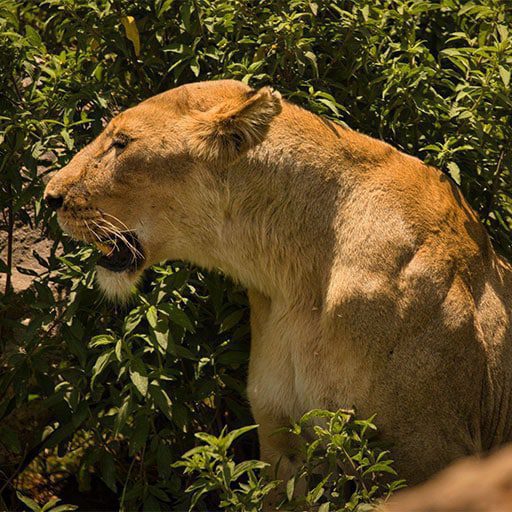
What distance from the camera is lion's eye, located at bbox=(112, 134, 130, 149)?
473cm

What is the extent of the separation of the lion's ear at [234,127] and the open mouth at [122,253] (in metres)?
0.46

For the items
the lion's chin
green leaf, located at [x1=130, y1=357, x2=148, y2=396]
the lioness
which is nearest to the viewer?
the lioness

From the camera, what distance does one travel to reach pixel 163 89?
19.1 feet

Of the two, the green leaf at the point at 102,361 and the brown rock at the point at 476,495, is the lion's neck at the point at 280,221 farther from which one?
the brown rock at the point at 476,495

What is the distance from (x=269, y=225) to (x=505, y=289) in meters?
1.07

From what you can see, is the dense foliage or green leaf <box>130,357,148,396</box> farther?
the dense foliage

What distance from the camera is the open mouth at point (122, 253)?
15.4ft

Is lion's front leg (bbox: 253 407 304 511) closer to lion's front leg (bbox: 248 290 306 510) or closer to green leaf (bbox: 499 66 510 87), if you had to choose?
lion's front leg (bbox: 248 290 306 510)

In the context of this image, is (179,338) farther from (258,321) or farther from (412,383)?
(412,383)

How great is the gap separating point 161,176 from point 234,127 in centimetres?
36

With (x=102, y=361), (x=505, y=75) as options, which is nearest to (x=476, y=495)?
(x=102, y=361)

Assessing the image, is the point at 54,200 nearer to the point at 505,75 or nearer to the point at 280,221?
the point at 280,221

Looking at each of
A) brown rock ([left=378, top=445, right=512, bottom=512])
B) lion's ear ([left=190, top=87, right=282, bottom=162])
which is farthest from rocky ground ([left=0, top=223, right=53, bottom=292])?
brown rock ([left=378, top=445, right=512, bottom=512])

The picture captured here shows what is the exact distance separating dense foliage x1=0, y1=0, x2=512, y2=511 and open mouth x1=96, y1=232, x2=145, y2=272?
15 centimetres
